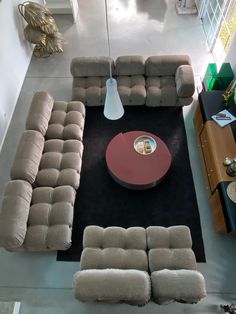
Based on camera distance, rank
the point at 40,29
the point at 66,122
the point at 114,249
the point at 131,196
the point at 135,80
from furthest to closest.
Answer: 1. the point at 40,29
2. the point at 135,80
3. the point at 66,122
4. the point at 131,196
5. the point at 114,249

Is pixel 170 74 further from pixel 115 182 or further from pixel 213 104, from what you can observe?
pixel 115 182

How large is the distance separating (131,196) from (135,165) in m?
0.46

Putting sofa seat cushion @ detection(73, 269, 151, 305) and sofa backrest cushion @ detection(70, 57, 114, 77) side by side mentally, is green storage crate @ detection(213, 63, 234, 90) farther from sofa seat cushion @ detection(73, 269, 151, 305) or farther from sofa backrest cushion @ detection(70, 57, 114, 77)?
sofa seat cushion @ detection(73, 269, 151, 305)

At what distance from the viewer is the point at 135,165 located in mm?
3566

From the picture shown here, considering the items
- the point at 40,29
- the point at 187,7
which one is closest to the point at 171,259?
the point at 40,29

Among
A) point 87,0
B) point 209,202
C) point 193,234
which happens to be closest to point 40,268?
point 193,234

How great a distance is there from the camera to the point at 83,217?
11.5ft

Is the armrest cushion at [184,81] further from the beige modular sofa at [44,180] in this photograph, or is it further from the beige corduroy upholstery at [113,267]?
the beige corduroy upholstery at [113,267]

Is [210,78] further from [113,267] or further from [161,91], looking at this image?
[113,267]

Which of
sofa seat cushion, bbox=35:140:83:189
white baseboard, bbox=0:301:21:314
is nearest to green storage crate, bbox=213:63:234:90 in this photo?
sofa seat cushion, bbox=35:140:83:189

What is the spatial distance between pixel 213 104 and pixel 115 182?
188cm

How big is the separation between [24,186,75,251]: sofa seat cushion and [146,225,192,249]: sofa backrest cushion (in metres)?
0.96

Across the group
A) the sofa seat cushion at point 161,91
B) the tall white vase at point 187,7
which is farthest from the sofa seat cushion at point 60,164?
the tall white vase at point 187,7

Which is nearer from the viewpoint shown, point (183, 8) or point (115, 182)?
point (115, 182)
